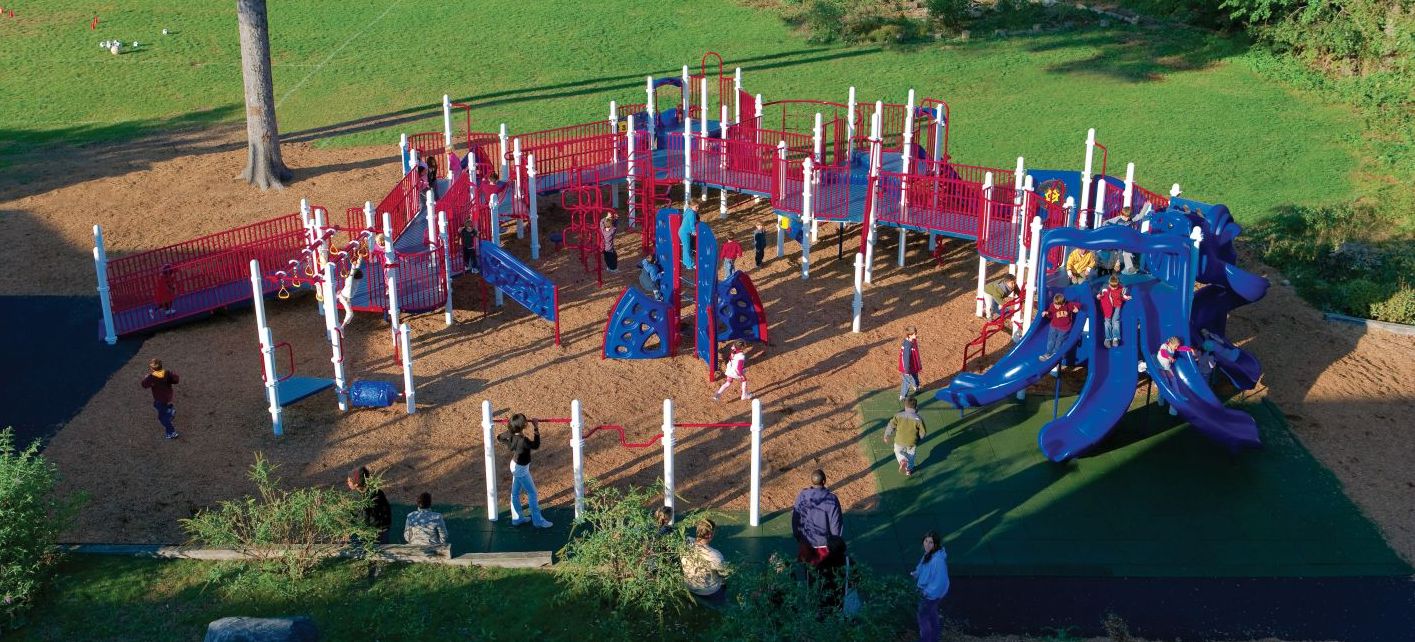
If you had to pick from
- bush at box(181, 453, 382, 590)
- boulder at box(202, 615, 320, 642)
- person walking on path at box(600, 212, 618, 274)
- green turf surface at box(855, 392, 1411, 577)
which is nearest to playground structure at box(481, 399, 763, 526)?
green turf surface at box(855, 392, 1411, 577)

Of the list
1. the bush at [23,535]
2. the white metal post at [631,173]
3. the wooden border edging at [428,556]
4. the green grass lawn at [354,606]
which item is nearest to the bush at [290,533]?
the wooden border edging at [428,556]

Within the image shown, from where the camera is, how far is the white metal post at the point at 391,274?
21.7 metres

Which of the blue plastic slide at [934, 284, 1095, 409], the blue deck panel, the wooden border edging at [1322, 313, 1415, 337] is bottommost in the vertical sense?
the wooden border edging at [1322, 313, 1415, 337]

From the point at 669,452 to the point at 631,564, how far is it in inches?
107

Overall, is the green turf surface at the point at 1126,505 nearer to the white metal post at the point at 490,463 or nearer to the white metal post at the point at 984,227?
the white metal post at the point at 984,227

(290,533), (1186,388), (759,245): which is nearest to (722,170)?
(759,245)

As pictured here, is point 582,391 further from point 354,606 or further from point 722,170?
point 722,170

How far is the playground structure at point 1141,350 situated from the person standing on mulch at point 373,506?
8788mm

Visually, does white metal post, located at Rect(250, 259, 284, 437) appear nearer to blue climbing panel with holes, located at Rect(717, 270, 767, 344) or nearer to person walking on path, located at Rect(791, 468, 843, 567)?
blue climbing panel with holes, located at Rect(717, 270, 767, 344)

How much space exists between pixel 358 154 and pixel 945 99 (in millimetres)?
16094

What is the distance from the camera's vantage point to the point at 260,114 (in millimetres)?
31297

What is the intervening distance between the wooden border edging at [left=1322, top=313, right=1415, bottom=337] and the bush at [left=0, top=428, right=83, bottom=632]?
20963mm

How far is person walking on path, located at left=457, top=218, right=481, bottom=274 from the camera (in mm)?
24156

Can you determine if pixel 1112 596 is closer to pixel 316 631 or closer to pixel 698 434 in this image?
pixel 698 434
